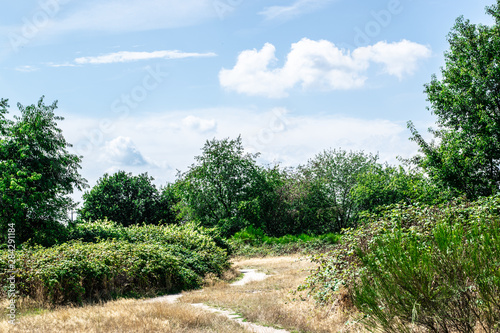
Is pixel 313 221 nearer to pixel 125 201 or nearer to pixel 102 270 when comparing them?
pixel 125 201

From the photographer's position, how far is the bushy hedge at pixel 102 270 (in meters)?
9.41

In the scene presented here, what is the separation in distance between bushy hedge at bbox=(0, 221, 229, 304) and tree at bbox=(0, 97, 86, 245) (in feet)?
15.6

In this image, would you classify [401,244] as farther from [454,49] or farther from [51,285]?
[454,49]

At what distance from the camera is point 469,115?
18.6 m

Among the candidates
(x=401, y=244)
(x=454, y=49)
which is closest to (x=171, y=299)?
(x=401, y=244)

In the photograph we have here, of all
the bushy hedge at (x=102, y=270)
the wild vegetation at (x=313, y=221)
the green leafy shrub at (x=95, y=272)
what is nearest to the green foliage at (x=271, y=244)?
the wild vegetation at (x=313, y=221)

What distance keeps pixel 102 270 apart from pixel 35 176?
Answer: 7362 millimetres

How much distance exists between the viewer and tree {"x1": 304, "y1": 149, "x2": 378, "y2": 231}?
35000mm

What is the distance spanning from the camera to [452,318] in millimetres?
4613

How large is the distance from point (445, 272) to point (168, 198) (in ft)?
124

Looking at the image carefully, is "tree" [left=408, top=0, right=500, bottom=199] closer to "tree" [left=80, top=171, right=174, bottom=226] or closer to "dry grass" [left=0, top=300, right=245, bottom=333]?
"dry grass" [left=0, top=300, right=245, bottom=333]

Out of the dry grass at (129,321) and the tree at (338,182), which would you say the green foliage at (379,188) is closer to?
the tree at (338,182)

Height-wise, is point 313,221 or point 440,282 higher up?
point 440,282

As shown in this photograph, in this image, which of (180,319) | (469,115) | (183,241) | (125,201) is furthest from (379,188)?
(180,319)
